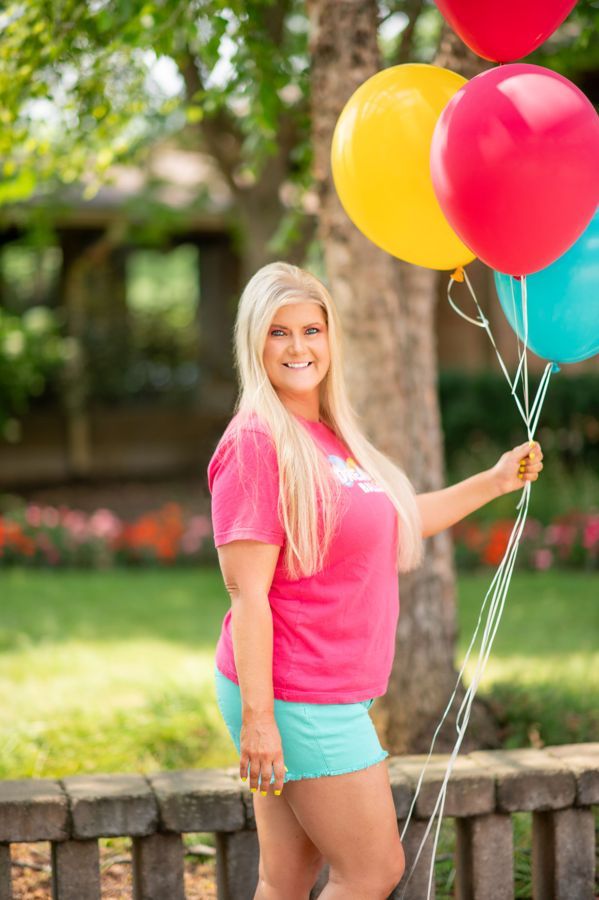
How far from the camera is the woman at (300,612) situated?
2.25m

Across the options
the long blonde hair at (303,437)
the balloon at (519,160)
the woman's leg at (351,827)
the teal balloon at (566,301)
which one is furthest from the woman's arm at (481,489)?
the woman's leg at (351,827)

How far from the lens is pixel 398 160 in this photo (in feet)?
8.66

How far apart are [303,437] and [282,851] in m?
0.87

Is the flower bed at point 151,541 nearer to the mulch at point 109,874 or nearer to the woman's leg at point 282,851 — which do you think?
the mulch at point 109,874

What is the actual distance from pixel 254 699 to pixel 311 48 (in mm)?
2445

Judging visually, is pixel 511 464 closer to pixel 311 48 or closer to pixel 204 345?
pixel 311 48

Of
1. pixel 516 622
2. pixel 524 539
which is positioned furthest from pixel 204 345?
pixel 516 622

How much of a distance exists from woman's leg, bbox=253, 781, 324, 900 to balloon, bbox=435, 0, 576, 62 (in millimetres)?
1714

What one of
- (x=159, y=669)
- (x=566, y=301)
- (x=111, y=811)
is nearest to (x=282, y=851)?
(x=111, y=811)

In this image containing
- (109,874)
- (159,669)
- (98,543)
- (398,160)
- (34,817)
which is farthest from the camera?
(98,543)

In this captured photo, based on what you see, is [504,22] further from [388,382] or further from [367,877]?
[367,877]

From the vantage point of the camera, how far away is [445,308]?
14203 mm

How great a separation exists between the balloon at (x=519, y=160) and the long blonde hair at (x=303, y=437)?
1.25 ft

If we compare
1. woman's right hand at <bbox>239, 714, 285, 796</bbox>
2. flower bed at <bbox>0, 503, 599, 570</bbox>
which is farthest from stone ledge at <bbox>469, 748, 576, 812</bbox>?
flower bed at <bbox>0, 503, 599, 570</bbox>
